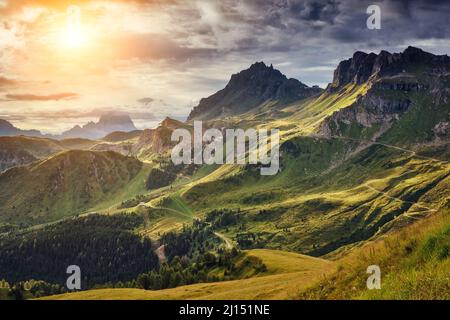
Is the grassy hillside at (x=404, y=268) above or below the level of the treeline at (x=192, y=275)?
above

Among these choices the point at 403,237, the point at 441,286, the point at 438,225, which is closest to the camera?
the point at 441,286

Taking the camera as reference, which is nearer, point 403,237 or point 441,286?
point 441,286

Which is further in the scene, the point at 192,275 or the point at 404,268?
the point at 192,275

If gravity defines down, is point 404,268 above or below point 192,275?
above

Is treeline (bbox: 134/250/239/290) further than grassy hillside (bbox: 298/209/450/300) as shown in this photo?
Yes

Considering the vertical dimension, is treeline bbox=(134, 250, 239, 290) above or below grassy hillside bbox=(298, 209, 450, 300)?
below

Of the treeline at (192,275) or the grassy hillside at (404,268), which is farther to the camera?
the treeline at (192,275)
